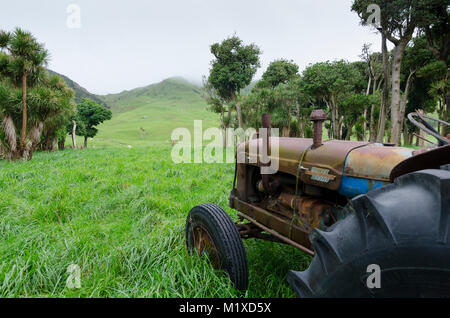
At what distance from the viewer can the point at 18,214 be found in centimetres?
445

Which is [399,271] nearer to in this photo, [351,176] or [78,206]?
[351,176]

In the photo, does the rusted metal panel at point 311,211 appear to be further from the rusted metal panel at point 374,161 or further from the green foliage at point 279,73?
the green foliage at point 279,73

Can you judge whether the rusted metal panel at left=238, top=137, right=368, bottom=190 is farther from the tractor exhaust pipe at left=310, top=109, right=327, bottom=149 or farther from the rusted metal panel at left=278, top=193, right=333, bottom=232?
the rusted metal panel at left=278, top=193, right=333, bottom=232

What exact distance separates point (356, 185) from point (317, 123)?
22.4 inches

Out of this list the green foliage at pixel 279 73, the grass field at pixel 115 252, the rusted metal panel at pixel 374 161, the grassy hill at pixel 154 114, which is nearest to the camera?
the rusted metal panel at pixel 374 161

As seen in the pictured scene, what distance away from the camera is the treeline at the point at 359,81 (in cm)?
1298

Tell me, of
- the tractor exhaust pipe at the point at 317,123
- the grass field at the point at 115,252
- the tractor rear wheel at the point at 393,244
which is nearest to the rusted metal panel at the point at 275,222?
the grass field at the point at 115,252

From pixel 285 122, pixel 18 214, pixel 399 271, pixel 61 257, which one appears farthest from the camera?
pixel 285 122

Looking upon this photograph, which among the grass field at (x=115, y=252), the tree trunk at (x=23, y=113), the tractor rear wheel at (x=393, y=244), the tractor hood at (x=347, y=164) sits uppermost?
the tree trunk at (x=23, y=113)

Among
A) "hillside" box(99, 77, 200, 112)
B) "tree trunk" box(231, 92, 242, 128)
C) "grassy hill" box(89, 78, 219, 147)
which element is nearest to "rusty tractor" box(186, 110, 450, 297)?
"tree trunk" box(231, 92, 242, 128)

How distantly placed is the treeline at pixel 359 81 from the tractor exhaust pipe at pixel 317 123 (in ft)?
45.0
